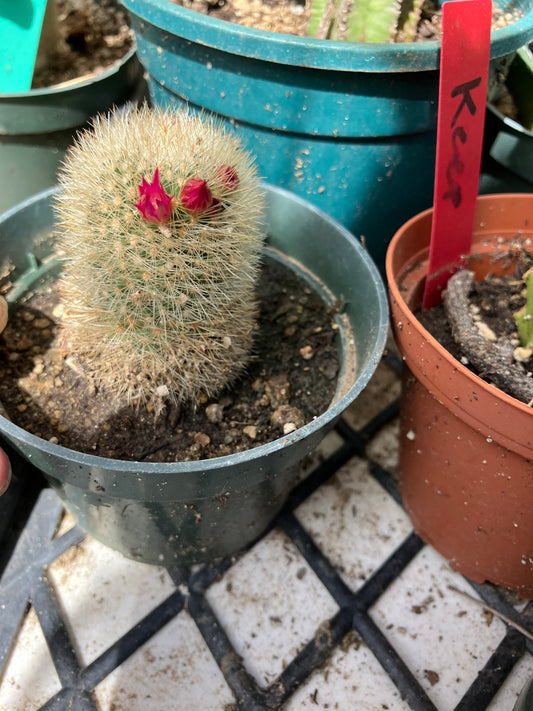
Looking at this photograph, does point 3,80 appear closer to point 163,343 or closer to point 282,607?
point 163,343

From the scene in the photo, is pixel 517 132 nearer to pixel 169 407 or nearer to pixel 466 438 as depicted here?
pixel 466 438

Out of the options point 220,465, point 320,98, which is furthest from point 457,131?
point 220,465

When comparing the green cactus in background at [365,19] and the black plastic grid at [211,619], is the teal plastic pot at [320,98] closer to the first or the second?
the green cactus in background at [365,19]

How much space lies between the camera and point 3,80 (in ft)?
3.64

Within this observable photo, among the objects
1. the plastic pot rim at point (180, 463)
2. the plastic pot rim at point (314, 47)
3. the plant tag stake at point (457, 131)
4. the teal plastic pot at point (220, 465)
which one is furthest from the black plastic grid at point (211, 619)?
the plastic pot rim at point (314, 47)

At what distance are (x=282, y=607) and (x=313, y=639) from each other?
7 cm

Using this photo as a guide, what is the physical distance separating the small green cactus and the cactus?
418 mm

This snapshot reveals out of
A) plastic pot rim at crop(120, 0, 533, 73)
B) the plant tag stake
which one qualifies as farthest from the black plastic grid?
plastic pot rim at crop(120, 0, 533, 73)

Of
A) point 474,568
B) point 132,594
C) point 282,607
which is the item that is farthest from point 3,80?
point 474,568

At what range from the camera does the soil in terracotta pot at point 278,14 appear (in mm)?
1057

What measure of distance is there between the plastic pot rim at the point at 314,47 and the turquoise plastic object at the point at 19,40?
0.38m

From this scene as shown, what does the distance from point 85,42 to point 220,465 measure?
51.1 inches

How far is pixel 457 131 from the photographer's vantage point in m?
0.78

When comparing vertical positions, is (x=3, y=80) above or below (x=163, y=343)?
above
